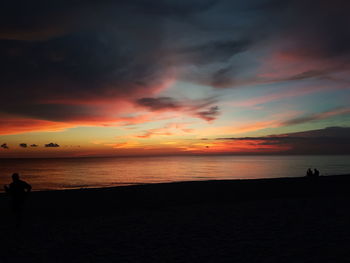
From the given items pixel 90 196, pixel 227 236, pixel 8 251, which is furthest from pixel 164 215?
pixel 90 196

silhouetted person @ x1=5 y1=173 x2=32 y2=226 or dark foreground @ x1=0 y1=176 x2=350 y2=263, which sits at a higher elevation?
silhouetted person @ x1=5 y1=173 x2=32 y2=226

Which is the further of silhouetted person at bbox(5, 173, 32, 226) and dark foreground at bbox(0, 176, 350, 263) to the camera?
silhouetted person at bbox(5, 173, 32, 226)

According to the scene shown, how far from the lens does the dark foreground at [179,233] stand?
24.7ft

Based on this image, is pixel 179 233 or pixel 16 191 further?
pixel 16 191

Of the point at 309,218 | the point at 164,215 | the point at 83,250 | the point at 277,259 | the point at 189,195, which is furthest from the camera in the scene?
the point at 189,195

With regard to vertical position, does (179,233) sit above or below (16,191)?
below

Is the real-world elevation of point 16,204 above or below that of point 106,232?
above

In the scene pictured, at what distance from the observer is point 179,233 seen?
32.5ft

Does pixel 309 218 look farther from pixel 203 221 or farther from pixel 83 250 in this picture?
pixel 83 250

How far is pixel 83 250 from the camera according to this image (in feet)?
27.0

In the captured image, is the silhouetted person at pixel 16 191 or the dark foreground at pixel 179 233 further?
the silhouetted person at pixel 16 191

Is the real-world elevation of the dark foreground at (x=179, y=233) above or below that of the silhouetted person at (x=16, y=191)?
below

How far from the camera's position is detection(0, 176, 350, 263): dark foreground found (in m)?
7.52

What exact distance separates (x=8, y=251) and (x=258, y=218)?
9.20 m
